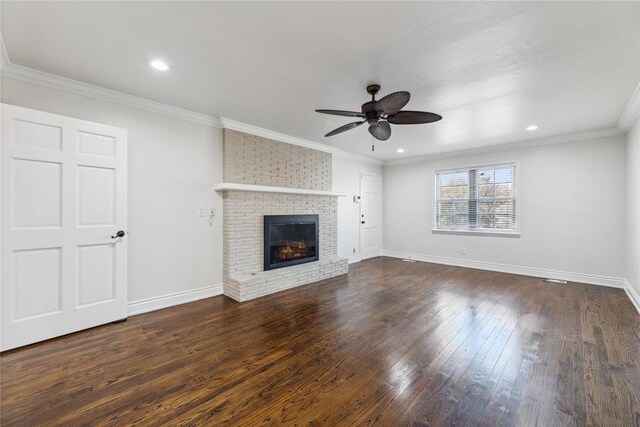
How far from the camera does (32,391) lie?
189 centimetres

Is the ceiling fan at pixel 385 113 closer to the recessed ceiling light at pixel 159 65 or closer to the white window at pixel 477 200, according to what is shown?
the recessed ceiling light at pixel 159 65

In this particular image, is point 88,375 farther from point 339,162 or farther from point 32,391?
point 339,162

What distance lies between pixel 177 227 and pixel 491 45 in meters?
3.91

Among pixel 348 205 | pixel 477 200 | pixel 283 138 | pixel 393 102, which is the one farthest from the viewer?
pixel 348 205

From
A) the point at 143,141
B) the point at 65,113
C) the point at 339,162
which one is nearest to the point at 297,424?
the point at 143,141

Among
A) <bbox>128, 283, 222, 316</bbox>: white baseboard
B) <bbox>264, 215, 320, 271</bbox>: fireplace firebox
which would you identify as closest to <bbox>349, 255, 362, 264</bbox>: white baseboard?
<bbox>264, 215, 320, 271</bbox>: fireplace firebox

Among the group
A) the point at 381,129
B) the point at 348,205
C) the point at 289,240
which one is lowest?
the point at 289,240

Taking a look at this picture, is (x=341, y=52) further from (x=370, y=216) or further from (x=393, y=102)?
(x=370, y=216)

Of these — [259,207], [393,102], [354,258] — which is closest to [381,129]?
[393,102]

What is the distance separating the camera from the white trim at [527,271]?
174 inches

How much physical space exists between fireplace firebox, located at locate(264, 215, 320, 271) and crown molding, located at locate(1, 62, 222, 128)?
1.79 meters

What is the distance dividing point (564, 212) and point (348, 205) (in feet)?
13.0

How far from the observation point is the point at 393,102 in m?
2.44

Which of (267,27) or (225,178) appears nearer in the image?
(267,27)
